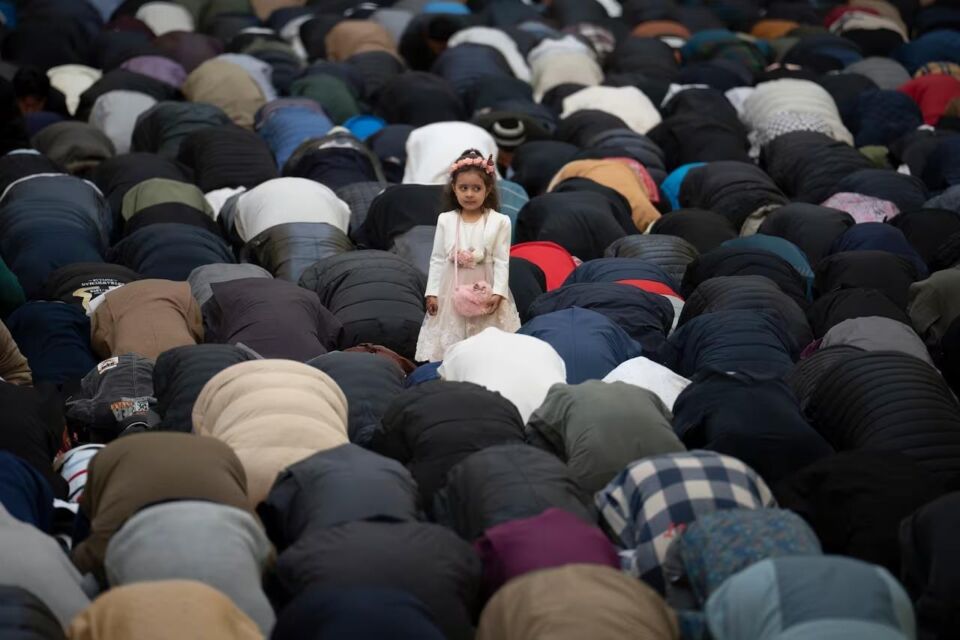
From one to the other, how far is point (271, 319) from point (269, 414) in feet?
3.78

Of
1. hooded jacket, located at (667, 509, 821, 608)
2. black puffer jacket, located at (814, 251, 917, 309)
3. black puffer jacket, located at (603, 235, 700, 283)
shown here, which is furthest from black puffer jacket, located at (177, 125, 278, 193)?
hooded jacket, located at (667, 509, 821, 608)

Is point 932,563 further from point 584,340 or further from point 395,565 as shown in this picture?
point 584,340

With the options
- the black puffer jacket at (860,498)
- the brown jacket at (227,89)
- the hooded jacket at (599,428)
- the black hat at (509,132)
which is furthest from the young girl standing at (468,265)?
the brown jacket at (227,89)

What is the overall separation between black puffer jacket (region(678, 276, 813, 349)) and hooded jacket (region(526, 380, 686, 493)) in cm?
117

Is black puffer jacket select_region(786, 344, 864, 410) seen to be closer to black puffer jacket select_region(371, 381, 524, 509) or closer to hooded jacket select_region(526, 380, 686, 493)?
hooded jacket select_region(526, 380, 686, 493)

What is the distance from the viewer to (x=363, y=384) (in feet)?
17.7

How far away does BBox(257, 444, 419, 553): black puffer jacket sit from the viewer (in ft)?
14.2

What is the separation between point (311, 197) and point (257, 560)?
3.47 metres

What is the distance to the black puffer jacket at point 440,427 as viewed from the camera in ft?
15.9

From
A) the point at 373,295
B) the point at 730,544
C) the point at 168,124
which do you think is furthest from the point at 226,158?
the point at 730,544

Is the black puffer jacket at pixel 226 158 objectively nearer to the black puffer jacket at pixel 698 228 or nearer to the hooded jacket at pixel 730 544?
the black puffer jacket at pixel 698 228

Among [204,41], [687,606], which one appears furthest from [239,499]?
[204,41]

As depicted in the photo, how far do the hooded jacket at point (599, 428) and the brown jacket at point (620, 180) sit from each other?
3.00 metres

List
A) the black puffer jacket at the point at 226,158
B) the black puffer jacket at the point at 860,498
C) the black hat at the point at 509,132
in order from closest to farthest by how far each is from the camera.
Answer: the black puffer jacket at the point at 860,498 → the black puffer jacket at the point at 226,158 → the black hat at the point at 509,132
